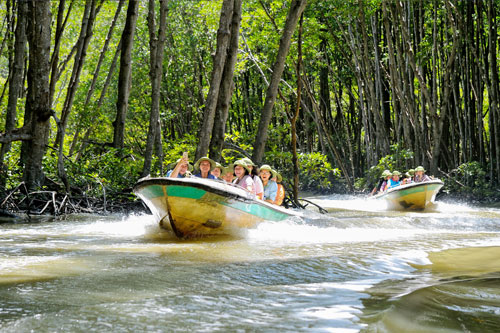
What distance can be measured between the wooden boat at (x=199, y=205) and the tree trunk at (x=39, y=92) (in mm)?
3162

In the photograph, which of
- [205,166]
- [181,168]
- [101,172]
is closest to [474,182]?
[205,166]

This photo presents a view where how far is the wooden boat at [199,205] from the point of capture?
7566 millimetres

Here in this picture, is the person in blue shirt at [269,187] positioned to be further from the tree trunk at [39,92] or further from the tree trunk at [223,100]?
the tree trunk at [39,92]

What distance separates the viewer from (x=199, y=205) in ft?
25.3

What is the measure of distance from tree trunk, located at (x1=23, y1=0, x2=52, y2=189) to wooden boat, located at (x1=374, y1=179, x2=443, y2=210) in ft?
30.4

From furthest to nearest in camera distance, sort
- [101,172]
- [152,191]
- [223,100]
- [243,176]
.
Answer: [101,172] < [223,100] < [243,176] < [152,191]

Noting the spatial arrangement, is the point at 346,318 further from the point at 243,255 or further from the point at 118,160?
the point at 118,160

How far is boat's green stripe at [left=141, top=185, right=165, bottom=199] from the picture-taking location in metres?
7.69

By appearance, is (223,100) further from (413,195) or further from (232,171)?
(413,195)

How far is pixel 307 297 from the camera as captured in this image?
389 cm

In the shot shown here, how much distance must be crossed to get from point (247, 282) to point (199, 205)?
3271 millimetres

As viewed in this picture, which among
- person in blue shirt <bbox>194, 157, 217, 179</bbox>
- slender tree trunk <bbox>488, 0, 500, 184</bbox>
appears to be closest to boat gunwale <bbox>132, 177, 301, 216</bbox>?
person in blue shirt <bbox>194, 157, 217, 179</bbox>

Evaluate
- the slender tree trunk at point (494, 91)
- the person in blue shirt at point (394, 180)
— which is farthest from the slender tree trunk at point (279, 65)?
the slender tree trunk at point (494, 91)

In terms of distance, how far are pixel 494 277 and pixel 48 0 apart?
8.82m
